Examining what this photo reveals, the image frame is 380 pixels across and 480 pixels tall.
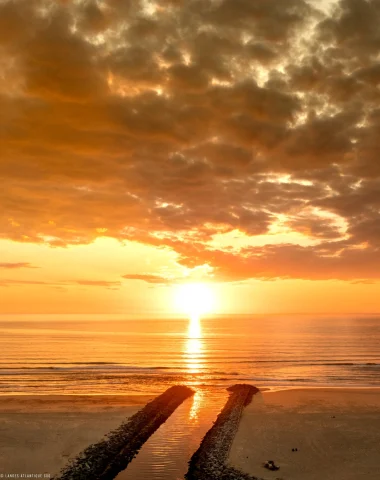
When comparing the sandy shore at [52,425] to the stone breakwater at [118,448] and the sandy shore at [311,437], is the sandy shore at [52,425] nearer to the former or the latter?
the stone breakwater at [118,448]

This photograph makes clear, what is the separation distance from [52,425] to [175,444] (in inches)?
385

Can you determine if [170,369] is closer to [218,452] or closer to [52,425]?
[52,425]

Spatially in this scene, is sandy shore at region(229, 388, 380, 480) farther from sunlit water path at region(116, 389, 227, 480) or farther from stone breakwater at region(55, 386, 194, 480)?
stone breakwater at region(55, 386, 194, 480)

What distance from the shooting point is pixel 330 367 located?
6488 cm

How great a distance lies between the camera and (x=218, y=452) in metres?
22.8

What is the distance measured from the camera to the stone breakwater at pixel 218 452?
1958 cm

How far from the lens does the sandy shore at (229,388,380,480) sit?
67.9ft

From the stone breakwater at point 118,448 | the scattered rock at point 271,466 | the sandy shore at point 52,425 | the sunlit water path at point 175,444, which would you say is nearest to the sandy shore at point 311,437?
the scattered rock at point 271,466

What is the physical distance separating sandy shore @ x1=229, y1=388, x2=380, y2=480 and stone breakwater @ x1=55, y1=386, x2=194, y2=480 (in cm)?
570

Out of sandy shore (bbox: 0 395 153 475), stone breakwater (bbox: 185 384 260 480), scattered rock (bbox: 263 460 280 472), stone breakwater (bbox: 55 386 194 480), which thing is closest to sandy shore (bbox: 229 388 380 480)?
scattered rock (bbox: 263 460 280 472)

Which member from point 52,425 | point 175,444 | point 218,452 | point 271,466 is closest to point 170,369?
point 52,425

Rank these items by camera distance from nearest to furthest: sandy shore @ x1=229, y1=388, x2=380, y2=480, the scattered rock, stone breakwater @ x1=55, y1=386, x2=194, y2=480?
1. stone breakwater @ x1=55, y1=386, x2=194, y2=480
2. the scattered rock
3. sandy shore @ x1=229, y1=388, x2=380, y2=480

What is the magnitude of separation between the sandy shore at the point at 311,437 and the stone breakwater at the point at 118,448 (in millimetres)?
5704

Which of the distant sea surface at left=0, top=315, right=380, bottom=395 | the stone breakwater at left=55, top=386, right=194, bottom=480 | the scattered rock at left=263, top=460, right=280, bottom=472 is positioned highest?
the stone breakwater at left=55, top=386, right=194, bottom=480
